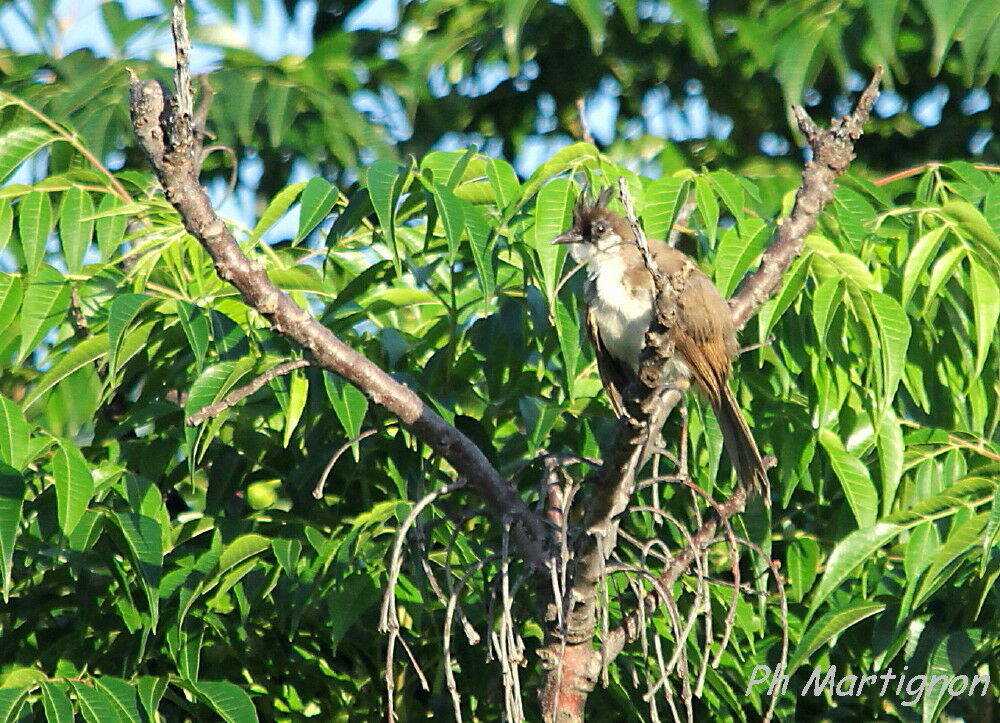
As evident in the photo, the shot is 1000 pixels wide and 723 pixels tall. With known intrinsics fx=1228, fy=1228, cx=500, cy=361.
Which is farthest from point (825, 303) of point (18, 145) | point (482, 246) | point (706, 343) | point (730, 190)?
point (18, 145)

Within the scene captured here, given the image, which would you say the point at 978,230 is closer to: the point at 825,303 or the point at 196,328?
the point at 825,303

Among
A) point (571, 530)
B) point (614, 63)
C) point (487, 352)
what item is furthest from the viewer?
point (614, 63)

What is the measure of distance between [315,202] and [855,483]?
1459 mm

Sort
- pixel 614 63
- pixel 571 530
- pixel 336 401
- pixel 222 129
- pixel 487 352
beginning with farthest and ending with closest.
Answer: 1. pixel 614 63
2. pixel 222 129
3. pixel 487 352
4. pixel 336 401
5. pixel 571 530

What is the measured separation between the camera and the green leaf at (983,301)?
9.49 ft

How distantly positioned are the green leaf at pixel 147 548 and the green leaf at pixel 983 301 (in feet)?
6.32

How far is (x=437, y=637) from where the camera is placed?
124 inches

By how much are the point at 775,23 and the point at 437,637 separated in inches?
94.9

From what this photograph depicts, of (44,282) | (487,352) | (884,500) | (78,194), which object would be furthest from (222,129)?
(884,500)

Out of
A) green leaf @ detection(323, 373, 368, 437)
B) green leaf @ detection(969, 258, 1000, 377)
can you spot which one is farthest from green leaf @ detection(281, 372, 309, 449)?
green leaf @ detection(969, 258, 1000, 377)

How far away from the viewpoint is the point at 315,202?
2934 millimetres

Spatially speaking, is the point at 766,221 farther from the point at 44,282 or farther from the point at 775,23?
the point at 44,282

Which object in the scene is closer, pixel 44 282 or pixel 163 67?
pixel 44 282

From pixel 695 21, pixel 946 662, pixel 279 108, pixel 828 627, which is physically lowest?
pixel 946 662
